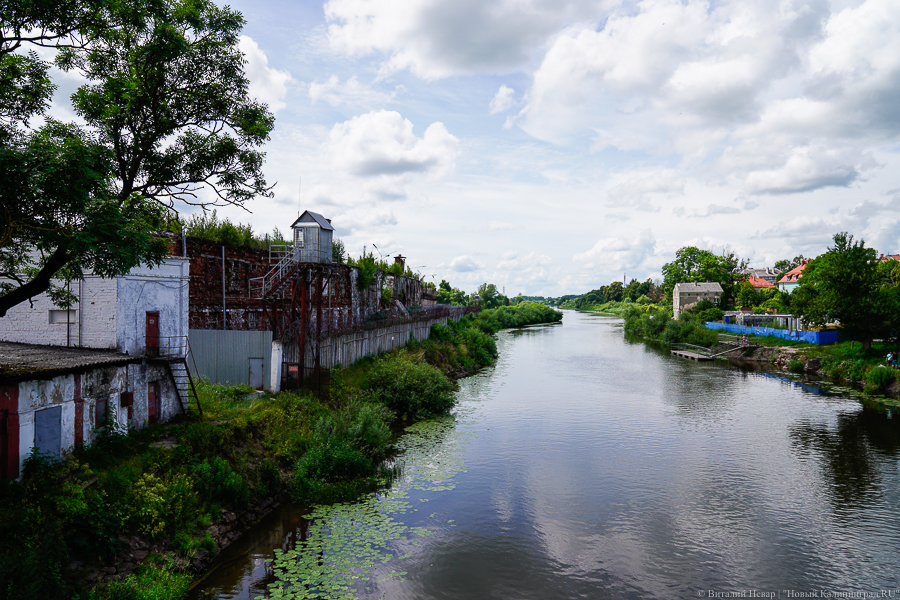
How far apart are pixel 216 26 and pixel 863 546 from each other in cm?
2388

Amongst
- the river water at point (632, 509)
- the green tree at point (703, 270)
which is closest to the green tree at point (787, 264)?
the green tree at point (703, 270)

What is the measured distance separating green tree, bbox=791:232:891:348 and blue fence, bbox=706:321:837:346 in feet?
12.4

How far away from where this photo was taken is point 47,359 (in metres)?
14.7

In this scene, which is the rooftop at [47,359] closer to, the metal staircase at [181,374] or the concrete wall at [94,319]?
the concrete wall at [94,319]

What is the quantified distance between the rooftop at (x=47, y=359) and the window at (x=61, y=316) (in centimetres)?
90

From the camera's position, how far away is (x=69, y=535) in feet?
37.4

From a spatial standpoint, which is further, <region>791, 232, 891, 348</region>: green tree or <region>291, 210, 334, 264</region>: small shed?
→ <region>791, 232, 891, 348</region>: green tree

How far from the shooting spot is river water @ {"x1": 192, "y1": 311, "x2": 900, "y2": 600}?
13.7 metres

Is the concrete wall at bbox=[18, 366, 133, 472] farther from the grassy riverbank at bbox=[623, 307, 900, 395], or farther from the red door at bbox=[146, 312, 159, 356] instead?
the grassy riverbank at bbox=[623, 307, 900, 395]

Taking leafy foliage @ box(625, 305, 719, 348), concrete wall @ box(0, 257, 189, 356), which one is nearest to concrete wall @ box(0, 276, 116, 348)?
concrete wall @ box(0, 257, 189, 356)

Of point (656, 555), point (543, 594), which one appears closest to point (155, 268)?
point (543, 594)

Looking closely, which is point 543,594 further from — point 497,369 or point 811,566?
point 497,369

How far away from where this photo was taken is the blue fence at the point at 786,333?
166ft

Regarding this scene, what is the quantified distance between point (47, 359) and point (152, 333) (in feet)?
12.8
